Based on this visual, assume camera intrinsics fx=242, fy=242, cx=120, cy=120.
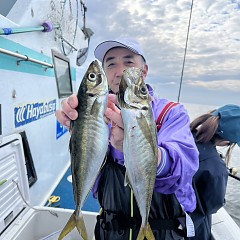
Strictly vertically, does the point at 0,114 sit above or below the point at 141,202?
above

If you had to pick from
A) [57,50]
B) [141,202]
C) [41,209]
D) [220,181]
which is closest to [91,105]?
[141,202]

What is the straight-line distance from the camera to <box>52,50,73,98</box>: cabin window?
3967mm

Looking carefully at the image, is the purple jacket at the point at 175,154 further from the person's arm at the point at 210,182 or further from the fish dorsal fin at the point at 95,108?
the person's arm at the point at 210,182

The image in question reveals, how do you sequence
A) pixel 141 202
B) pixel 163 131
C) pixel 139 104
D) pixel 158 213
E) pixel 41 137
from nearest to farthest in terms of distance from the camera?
pixel 139 104 → pixel 141 202 → pixel 163 131 → pixel 158 213 → pixel 41 137

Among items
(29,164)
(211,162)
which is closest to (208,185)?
(211,162)

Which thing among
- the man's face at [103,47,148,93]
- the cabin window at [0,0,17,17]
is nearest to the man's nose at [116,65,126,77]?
the man's face at [103,47,148,93]

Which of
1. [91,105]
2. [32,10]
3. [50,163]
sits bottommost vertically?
[50,163]

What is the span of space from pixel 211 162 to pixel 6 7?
2.70m

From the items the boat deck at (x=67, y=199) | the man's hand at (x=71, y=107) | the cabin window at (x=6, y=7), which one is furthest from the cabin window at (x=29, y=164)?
the man's hand at (x=71, y=107)

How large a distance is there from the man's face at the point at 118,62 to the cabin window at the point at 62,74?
241 centimetres

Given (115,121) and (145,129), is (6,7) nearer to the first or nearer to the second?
(115,121)

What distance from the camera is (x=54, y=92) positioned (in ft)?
12.7

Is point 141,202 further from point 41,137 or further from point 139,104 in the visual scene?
point 41,137

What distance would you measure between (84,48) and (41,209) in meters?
4.55
